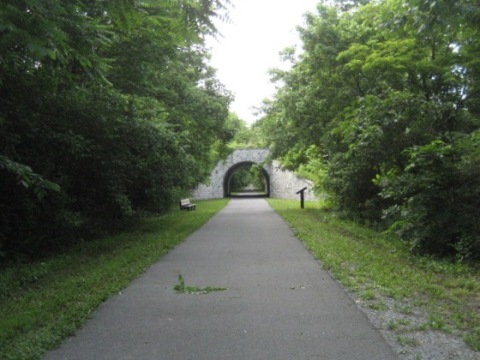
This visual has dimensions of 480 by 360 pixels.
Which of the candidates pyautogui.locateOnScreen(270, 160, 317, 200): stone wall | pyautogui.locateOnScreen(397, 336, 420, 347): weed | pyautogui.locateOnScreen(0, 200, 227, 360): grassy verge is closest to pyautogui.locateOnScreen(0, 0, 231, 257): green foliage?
pyautogui.locateOnScreen(0, 200, 227, 360): grassy verge

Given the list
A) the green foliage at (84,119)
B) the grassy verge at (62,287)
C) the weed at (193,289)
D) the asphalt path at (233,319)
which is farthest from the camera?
the weed at (193,289)

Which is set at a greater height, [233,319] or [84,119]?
[84,119]

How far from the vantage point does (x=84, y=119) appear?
11.0 m

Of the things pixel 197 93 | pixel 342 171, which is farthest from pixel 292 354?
pixel 197 93

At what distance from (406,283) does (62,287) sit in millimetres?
5046

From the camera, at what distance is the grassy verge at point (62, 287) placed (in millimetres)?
4575

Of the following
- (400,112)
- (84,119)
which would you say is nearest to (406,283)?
(400,112)

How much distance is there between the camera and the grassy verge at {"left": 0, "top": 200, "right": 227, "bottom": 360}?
4.58 m

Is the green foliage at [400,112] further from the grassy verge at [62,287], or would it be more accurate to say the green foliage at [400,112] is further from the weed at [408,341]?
the grassy verge at [62,287]

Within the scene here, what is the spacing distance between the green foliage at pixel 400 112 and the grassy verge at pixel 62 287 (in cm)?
508

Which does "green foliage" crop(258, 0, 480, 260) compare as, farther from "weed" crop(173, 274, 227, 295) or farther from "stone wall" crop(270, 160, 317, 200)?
"stone wall" crop(270, 160, 317, 200)

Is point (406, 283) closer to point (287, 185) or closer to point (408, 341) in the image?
point (408, 341)

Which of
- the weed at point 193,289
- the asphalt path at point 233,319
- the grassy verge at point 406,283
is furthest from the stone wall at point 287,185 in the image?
the weed at point 193,289

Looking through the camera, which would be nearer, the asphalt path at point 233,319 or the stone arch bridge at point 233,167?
the asphalt path at point 233,319
